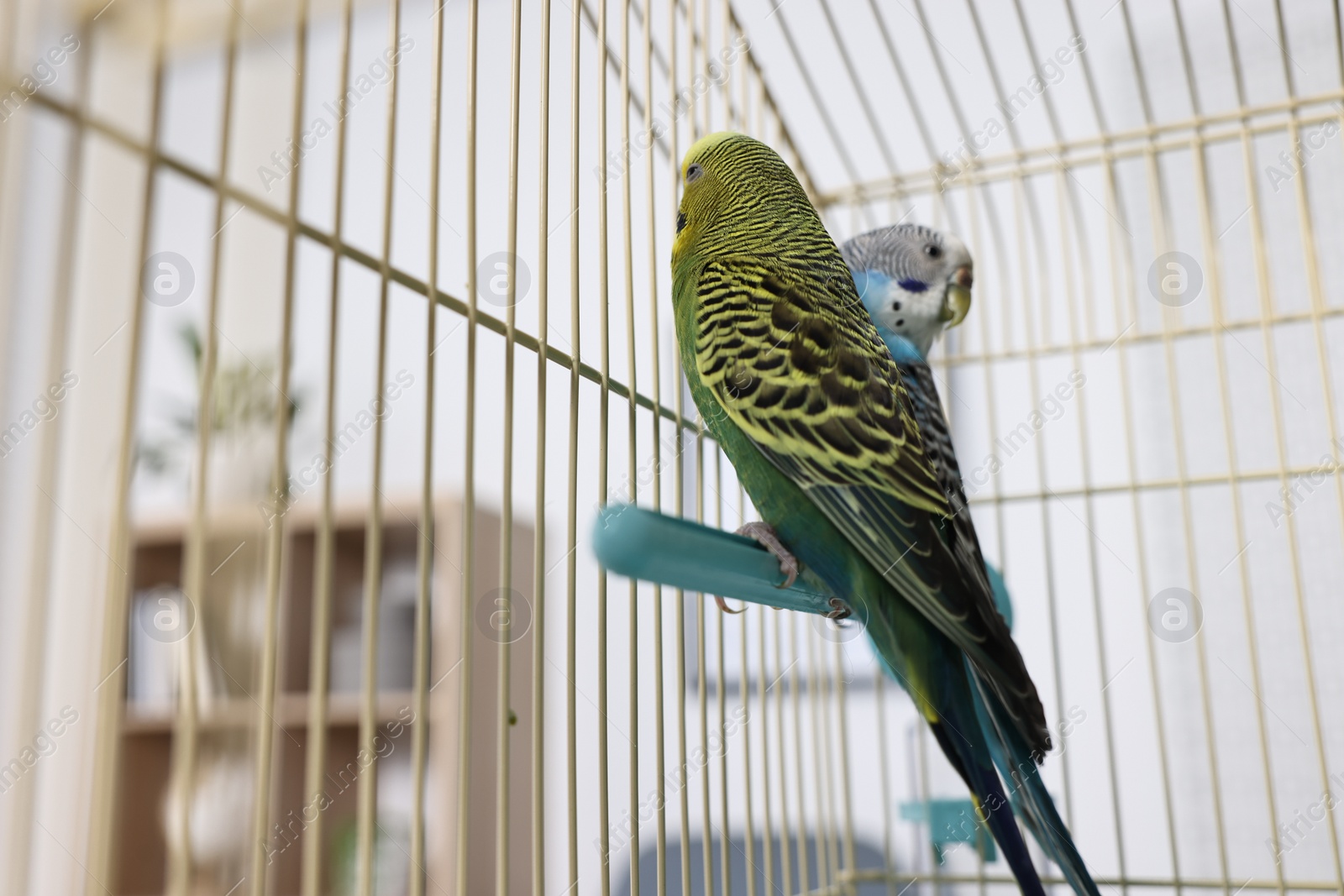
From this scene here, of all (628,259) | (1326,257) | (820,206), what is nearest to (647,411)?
(628,259)

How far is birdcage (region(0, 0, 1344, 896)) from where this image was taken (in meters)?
0.33

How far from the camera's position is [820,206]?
5.42 ft

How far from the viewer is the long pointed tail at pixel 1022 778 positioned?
31.0 inches

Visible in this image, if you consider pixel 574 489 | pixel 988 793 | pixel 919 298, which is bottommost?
pixel 988 793

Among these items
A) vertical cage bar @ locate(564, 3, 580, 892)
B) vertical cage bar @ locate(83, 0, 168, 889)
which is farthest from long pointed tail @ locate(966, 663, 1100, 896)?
vertical cage bar @ locate(83, 0, 168, 889)

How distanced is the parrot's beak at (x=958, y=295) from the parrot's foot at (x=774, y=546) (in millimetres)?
616

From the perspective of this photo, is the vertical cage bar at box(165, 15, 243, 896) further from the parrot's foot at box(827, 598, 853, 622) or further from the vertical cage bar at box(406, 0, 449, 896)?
the parrot's foot at box(827, 598, 853, 622)

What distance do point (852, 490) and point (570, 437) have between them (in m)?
0.25

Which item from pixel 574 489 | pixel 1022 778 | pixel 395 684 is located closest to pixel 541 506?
pixel 574 489

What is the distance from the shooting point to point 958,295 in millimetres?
1295

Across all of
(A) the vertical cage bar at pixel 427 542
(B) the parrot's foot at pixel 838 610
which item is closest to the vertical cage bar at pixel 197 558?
(A) the vertical cage bar at pixel 427 542

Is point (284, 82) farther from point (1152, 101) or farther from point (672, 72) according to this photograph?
point (1152, 101)

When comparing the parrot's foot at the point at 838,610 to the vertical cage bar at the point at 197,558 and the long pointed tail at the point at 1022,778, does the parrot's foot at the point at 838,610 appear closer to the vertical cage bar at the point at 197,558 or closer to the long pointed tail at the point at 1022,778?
the long pointed tail at the point at 1022,778

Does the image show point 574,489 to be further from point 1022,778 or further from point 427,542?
point 1022,778
